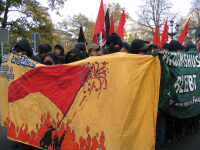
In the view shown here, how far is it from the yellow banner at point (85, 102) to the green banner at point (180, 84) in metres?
0.45

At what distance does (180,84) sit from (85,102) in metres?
1.77

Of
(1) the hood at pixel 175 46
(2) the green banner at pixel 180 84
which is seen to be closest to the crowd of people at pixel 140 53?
(2) the green banner at pixel 180 84

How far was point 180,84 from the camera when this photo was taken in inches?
128

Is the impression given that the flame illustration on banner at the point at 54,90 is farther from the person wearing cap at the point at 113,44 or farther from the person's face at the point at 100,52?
the person's face at the point at 100,52

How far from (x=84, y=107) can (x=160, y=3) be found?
2627 centimetres

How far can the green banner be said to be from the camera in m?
2.89

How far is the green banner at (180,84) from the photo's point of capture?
2.89m

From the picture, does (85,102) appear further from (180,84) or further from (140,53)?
(180,84)

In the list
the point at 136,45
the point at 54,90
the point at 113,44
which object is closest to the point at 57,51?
the point at 113,44

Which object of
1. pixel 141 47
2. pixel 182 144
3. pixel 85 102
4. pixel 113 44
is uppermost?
pixel 113 44

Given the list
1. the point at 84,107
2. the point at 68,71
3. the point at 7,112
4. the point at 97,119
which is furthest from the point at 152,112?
the point at 7,112

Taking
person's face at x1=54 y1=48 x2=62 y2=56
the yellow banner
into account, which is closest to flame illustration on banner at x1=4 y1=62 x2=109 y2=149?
the yellow banner

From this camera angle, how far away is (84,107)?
9.21 ft

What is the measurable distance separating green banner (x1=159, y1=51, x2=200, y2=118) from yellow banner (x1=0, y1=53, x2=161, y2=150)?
1.49 feet
